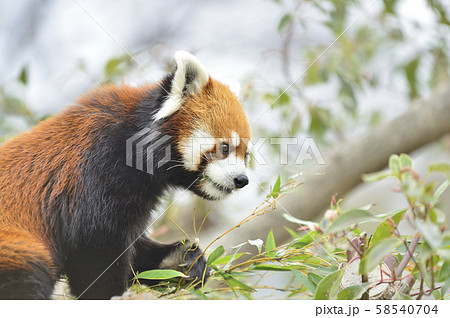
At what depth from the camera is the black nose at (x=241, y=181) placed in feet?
4.53

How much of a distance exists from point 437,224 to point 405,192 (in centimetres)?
10

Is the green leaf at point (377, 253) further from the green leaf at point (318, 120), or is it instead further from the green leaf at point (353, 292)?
the green leaf at point (318, 120)

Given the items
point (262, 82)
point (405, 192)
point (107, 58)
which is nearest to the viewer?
point (405, 192)

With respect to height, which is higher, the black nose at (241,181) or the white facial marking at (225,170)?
the white facial marking at (225,170)

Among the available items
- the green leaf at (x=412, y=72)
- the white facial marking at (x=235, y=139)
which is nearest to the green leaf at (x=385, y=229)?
the white facial marking at (x=235, y=139)

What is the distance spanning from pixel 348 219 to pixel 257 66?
121 cm

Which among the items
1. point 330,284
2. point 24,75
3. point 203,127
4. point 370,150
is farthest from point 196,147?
point 370,150

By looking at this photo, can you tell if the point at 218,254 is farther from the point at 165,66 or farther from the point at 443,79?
the point at 443,79

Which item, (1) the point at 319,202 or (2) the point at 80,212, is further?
(1) the point at 319,202

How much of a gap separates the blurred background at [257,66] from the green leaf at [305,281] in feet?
0.96
